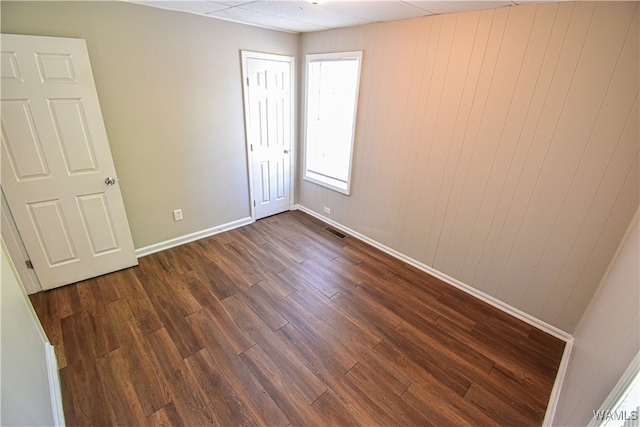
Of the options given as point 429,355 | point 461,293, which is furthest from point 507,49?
point 429,355

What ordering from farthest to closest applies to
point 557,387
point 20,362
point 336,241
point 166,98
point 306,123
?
point 306,123 → point 336,241 → point 166,98 → point 557,387 → point 20,362

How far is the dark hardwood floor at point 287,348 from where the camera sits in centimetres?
168

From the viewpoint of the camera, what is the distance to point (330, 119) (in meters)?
3.74

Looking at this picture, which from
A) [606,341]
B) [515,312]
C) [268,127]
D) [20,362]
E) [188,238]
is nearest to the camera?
[20,362]

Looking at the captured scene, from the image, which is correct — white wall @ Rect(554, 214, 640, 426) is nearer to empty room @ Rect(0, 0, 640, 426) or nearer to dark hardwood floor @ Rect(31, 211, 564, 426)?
empty room @ Rect(0, 0, 640, 426)

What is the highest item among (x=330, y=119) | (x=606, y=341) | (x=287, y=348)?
A: (x=330, y=119)

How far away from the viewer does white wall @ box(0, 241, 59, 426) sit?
1047 millimetres

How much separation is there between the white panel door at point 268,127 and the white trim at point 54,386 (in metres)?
2.43

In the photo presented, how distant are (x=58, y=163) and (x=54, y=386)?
1.70 meters

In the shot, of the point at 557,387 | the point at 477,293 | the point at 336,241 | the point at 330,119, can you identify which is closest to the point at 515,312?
the point at 477,293

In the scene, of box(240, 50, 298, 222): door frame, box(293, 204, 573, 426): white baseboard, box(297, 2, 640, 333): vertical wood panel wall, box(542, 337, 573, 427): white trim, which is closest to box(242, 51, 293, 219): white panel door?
box(240, 50, 298, 222): door frame

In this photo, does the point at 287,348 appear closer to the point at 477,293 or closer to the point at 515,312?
the point at 477,293

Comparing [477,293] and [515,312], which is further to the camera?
[477,293]

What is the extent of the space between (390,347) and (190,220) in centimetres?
260
